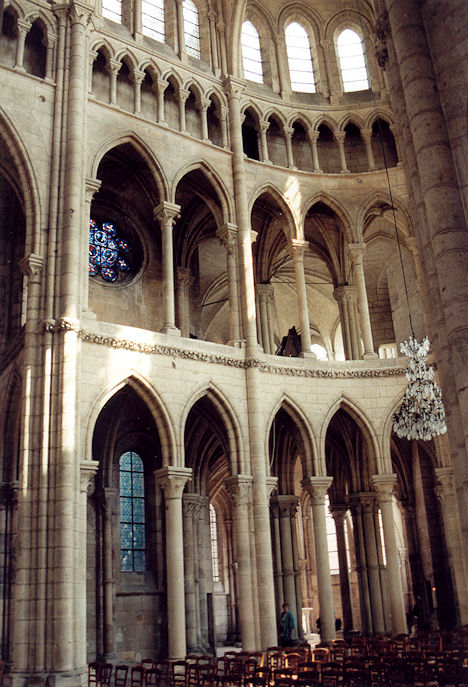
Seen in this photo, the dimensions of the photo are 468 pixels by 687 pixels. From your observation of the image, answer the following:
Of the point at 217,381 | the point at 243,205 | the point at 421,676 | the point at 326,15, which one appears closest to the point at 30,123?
the point at 243,205

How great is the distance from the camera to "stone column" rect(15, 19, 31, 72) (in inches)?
688

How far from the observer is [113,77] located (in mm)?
19266

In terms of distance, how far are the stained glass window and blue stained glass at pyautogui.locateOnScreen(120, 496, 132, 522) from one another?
6291 mm

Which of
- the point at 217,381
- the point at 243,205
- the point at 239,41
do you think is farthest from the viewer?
the point at 239,41

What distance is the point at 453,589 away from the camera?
24.1 m

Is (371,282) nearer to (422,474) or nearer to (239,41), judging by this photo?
(422,474)

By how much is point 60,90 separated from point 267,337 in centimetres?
965

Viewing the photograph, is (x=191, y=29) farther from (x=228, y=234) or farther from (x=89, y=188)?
(x=89, y=188)

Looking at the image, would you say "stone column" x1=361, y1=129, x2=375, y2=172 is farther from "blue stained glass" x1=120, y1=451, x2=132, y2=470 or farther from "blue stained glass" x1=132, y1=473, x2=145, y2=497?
"blue stained glass" x1=132, y1=473, x2=145, y2=497

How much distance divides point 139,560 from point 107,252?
349 inches

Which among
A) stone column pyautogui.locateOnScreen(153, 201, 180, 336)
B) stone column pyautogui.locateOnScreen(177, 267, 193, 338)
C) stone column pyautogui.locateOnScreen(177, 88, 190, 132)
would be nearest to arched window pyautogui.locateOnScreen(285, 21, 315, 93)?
stone column pyautogui.locateOnScreen(177, 88, 190, 132)

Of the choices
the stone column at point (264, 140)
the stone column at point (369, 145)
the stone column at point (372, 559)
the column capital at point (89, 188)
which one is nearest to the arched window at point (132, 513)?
the stone column at point (372, 559)

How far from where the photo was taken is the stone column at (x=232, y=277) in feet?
63.4

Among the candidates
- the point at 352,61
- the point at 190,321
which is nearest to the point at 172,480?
the point at 190,321
